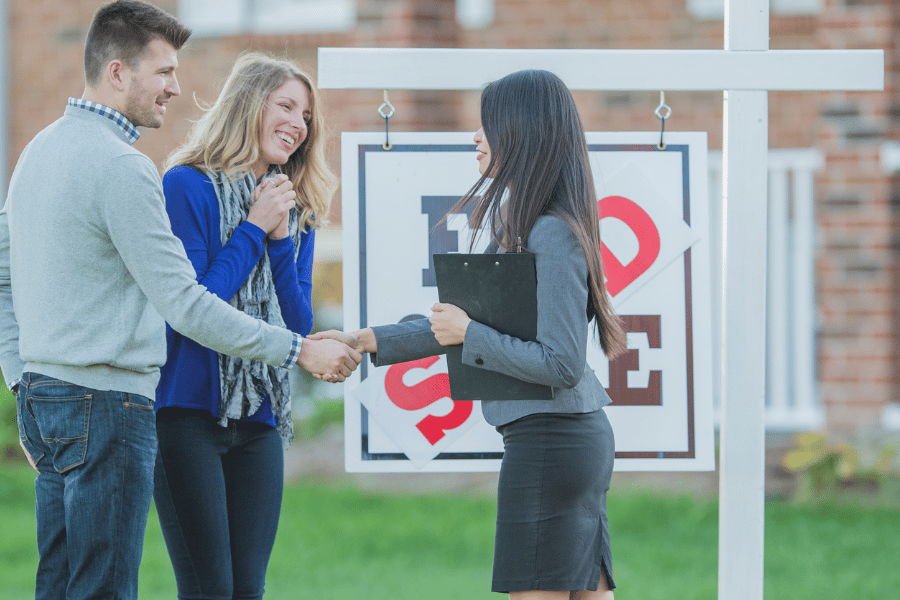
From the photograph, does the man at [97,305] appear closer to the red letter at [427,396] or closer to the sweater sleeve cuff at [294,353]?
the sweater sleeve cuff at [294,353]

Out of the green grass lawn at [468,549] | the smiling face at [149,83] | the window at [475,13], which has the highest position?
the window at [475,13]

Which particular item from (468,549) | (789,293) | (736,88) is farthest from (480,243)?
(789,293)

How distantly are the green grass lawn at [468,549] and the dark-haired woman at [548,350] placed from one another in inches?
95.1

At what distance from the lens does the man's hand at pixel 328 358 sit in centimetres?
259

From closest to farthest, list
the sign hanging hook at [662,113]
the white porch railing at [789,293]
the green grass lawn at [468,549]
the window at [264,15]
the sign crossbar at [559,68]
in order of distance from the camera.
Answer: the sign crossbar at [559,68]
the sign hanging hook at [662,113]
the green grass lawn at [468,549]
the white porch railing at [789,293]
the window at [264,15]

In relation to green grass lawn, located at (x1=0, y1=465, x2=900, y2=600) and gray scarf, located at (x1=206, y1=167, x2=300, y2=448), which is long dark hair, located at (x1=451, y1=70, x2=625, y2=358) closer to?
gray scarf, located at (x1=206, y1=167, x2=300, y2=448)

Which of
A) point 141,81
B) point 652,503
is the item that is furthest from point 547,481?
point 652,503

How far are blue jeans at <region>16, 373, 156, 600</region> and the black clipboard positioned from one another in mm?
749

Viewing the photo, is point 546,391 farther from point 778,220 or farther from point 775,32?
point 775,32

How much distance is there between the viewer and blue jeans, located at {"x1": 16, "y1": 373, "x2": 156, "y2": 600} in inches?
83.6

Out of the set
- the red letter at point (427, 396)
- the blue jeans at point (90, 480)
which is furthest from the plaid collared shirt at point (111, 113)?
the red letter at point (427, 396)

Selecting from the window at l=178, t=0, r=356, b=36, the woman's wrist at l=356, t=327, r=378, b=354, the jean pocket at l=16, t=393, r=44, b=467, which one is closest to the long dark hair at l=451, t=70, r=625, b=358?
the woman's wrist at l=356, t=327, r=378, b=354

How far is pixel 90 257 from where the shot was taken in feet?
7.08

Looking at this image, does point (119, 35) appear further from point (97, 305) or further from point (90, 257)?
point (97, 305)
